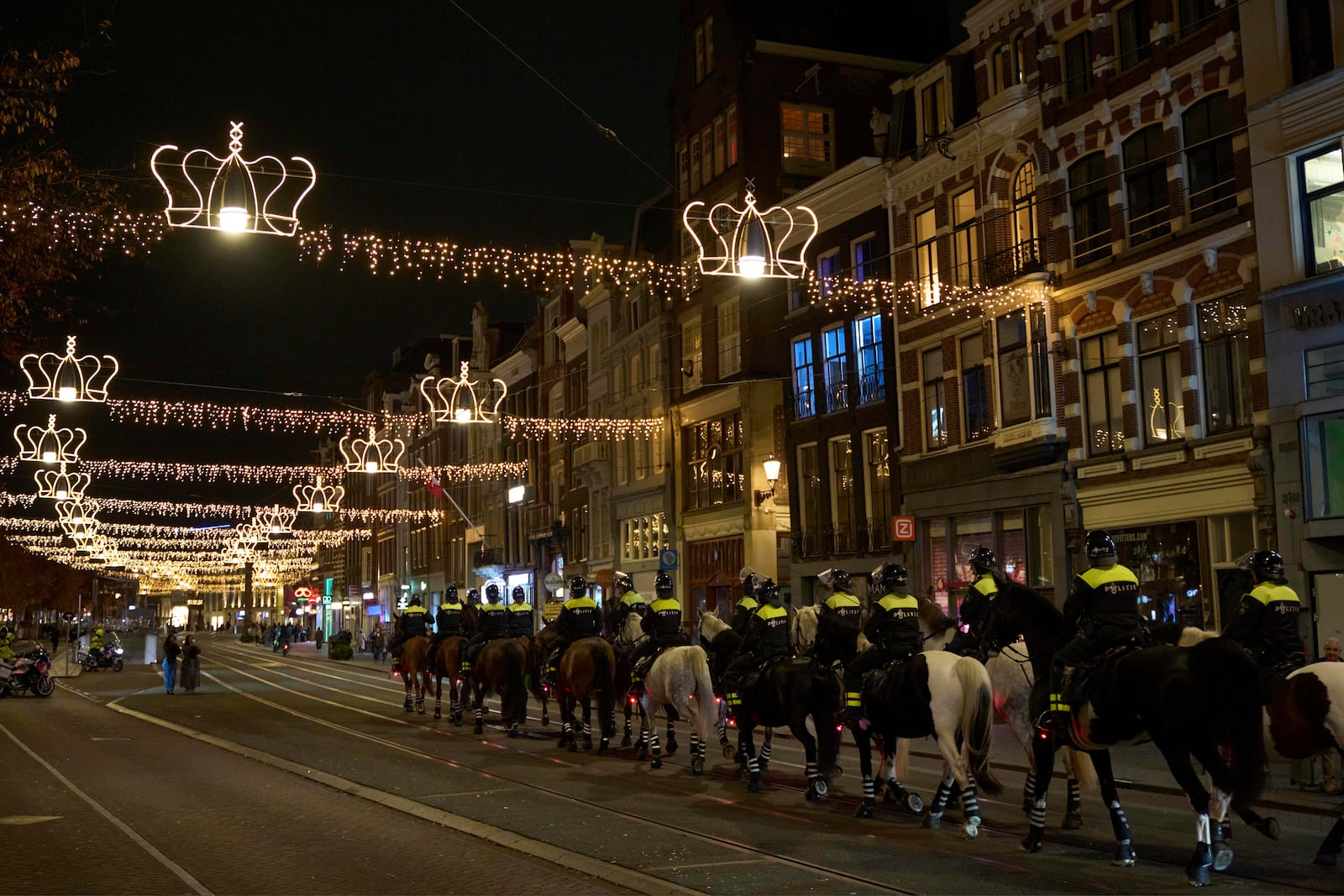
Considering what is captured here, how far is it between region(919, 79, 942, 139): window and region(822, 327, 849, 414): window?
20.0 ft

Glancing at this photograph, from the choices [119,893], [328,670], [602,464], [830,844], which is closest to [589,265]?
[830,844]

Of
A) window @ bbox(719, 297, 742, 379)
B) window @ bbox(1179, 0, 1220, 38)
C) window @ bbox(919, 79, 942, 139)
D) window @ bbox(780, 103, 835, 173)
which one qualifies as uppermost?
window @ bbox(780, 103, 835, 173)

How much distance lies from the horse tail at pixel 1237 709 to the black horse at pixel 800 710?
5.19 metres

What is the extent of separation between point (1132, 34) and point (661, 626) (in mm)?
16519

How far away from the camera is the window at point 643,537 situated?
4762 cm

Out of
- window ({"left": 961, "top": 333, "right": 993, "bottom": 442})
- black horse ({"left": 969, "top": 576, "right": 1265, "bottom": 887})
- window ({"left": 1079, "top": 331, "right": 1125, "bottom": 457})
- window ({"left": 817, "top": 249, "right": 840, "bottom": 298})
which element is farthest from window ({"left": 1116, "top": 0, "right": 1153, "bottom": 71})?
black horse ({"left": 969, "top": 576, "right": 1265, "bottom": 887})

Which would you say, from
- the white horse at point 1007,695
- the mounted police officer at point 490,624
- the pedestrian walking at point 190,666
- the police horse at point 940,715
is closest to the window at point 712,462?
the pedestrian walking at point 190,666

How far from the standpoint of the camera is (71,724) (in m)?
26.5

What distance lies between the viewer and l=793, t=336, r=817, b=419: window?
37.8m

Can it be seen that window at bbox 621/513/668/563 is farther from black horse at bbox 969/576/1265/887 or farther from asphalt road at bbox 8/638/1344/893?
black horse at bbox 969/576/1265/887

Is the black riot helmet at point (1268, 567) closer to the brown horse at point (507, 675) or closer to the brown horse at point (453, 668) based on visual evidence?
the brown horse at point (507, 675)

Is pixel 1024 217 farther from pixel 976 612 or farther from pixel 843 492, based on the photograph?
pixel 976 612

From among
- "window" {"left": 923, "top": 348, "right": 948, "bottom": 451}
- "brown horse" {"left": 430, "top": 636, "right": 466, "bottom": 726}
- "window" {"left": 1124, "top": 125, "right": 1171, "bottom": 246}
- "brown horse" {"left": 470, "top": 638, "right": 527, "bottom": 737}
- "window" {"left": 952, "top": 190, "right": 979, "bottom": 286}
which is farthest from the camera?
"window" {"left": 923, "top": 348, "right": 948, "bottom": 451}

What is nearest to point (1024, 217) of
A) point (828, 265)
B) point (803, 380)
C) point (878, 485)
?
point (828, 265)
